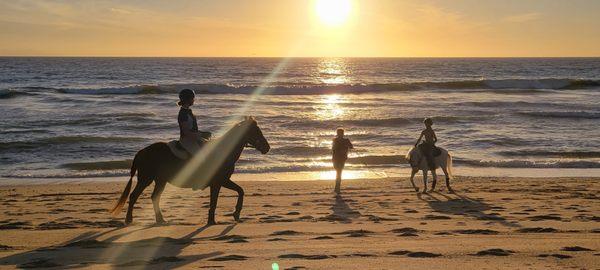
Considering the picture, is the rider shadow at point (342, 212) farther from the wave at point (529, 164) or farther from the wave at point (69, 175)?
the wave at point (529, 164)

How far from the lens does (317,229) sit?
323 inches

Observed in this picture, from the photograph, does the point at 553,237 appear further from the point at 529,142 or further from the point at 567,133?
the point at 567,133

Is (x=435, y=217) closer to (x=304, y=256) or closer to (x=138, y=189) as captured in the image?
(x=304, y=256)

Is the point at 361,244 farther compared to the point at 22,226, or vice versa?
the point at 22,226

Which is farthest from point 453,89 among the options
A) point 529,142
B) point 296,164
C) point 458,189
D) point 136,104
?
point 458,189

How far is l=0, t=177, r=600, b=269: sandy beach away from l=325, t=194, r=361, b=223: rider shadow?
0.03 metres

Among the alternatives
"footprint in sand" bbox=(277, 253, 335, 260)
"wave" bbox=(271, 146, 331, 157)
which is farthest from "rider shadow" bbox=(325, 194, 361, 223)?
"wave" bbox=(271, 146, 331, 157)

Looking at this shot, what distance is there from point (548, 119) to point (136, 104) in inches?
941

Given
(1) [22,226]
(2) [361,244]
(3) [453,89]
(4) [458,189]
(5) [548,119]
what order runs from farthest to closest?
(3) [453,89]
(5) [548,119]
(4) [458,189]
(1) [22,226]
(2) [361,244]

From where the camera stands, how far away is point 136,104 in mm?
39562

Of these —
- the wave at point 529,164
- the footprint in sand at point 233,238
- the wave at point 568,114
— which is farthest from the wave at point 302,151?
the wave at point 568,114

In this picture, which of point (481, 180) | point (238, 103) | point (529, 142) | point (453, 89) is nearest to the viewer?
point (481, 180)

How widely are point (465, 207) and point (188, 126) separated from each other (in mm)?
5092

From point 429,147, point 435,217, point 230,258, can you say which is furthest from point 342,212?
point 230,258
